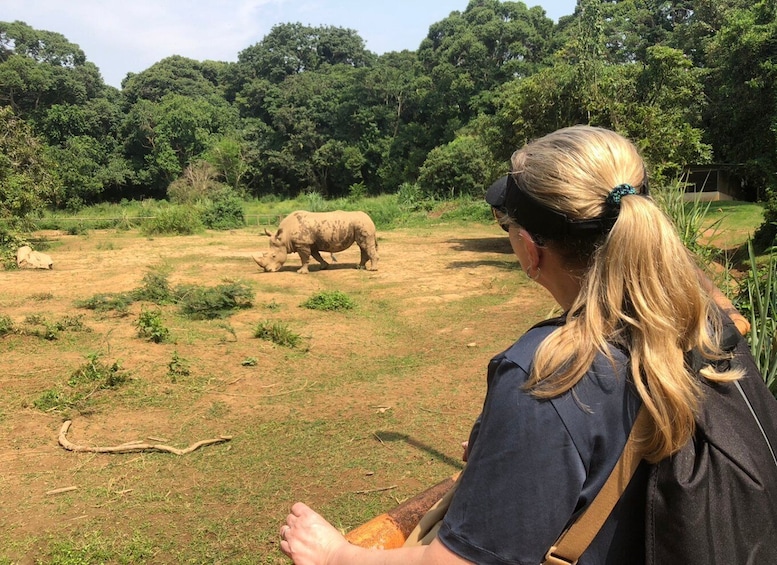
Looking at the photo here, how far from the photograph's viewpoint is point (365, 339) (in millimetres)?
8250

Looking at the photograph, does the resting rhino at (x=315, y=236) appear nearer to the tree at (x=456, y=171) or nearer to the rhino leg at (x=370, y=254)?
the rhino leg at (x=370, y=254)

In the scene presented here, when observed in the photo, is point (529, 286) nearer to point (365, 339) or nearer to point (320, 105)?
point (365, 339)

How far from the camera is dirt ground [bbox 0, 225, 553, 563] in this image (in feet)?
12.5

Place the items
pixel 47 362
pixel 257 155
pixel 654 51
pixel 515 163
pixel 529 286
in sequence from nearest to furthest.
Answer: pixel 515 163, pixel 47 362, pixel 529 286, pixel 654 51, pixel 257 155

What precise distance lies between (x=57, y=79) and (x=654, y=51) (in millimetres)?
36974

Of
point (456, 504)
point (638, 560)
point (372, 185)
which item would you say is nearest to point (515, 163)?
point (456, 504)

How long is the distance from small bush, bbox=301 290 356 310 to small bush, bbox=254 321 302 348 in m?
Result: 1.84

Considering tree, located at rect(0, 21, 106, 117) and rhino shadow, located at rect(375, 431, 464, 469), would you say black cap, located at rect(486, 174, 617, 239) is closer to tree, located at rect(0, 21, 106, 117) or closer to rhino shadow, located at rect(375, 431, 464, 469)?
rhino shadow, located at rect(375, 431, 464, 469)

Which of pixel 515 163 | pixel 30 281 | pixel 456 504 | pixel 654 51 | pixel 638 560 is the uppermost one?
pixel 654 51

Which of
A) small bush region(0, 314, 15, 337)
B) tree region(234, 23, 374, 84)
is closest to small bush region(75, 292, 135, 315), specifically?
small bush region(0, 314, 15, 337)

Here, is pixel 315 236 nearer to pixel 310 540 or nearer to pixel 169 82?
pixel 310 540

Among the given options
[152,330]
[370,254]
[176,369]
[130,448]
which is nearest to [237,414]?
[130,448]

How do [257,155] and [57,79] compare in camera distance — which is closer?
[57,79]

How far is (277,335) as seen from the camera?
7.75 m
